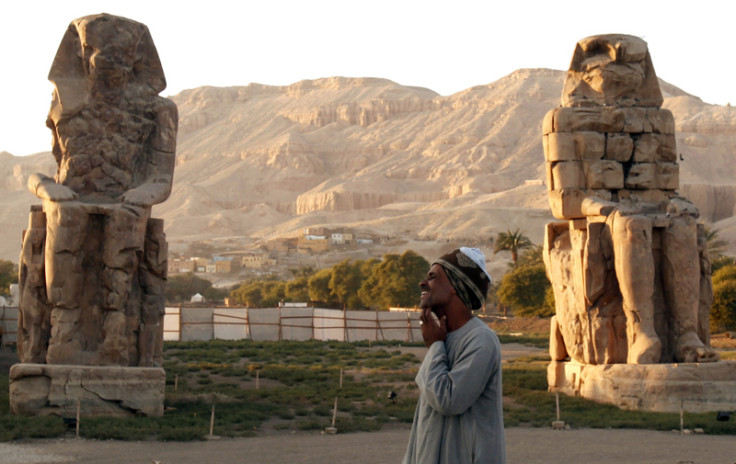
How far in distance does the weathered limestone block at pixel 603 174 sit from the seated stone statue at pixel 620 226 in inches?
0.5

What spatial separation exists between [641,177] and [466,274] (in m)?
9.00

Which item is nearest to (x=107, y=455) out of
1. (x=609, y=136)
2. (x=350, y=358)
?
(x=609, y=136)

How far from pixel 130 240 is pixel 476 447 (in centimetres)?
706

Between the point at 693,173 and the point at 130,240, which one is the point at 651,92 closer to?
the point at 130,240

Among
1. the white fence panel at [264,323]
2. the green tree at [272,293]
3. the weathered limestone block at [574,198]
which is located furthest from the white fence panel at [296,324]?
the green tree at [272,293]

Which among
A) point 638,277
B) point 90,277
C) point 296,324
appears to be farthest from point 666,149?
point 296,324

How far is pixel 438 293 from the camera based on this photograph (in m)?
4.07

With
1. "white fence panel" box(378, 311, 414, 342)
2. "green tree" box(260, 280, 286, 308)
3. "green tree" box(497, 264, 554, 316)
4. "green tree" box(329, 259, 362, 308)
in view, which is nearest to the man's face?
"white fence panel" box(378, 311, 414, 342)

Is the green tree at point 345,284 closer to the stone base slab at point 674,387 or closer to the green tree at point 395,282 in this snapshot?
the green tree at point 395,282

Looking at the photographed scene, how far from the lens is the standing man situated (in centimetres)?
389

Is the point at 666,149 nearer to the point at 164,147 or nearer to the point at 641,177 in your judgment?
the point at 641,177

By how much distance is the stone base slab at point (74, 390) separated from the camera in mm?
9992

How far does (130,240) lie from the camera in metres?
10.4

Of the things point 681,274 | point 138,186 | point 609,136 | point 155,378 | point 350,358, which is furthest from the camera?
point 350,358
